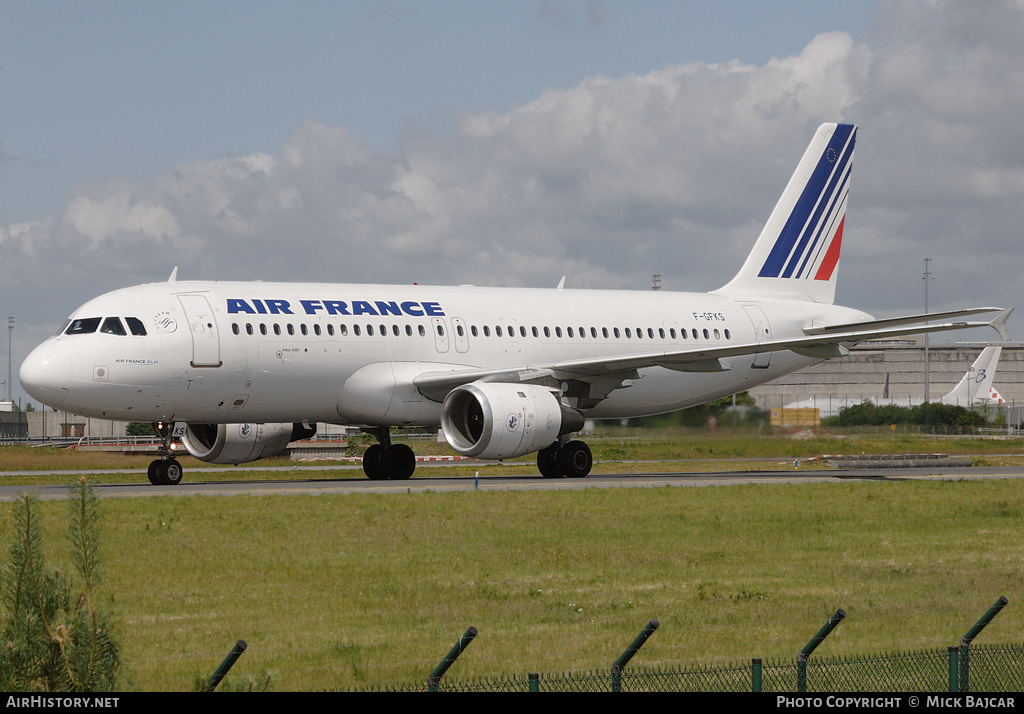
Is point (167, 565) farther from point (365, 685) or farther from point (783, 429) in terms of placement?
point (783, 429)

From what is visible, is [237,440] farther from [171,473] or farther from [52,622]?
[52,622]

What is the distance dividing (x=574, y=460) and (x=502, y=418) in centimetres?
420

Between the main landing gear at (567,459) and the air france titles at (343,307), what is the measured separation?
4.24 metres

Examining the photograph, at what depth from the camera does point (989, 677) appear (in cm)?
878

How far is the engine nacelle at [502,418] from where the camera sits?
2622cm

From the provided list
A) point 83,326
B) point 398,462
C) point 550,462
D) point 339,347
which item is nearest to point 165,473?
point 83,326

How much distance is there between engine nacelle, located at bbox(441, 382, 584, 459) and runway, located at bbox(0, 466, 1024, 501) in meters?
0.84

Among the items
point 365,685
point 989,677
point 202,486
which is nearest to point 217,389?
point 202,486

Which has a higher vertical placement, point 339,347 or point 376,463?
point 339,347

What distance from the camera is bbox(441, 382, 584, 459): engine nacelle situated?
86.0ft

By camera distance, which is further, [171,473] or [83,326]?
[171,473]

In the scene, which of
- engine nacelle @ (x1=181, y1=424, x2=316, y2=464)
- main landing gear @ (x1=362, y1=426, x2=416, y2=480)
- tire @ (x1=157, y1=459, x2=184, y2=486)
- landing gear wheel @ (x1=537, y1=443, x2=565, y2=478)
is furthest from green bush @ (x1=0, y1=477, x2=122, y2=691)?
main landing gear @ (x1=362, y1=426, x2=416, y2=480)

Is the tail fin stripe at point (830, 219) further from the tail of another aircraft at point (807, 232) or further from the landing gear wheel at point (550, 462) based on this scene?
the landing gear wheel at point (550, 462)

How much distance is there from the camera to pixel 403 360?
93.1 ft
